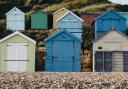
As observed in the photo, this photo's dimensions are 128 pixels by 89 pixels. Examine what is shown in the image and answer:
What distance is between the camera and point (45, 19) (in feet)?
118

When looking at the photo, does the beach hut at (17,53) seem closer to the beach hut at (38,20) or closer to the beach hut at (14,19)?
the beach hut at (14,19)

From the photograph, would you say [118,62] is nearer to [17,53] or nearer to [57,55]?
[57,55]

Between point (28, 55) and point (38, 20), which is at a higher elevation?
point (38, 20)

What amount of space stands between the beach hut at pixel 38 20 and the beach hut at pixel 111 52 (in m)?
8.65

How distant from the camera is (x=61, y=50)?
27.4 m

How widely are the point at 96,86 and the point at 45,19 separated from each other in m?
19.5

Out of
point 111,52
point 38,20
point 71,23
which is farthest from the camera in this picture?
point 38,20

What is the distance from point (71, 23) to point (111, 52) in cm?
574

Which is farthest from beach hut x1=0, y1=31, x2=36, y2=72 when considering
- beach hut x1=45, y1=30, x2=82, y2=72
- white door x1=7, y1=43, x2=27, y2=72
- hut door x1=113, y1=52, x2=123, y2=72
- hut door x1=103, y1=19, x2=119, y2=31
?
hut door x1=103, y1=19, x2=119, y2=31

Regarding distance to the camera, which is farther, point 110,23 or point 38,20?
point 38,20

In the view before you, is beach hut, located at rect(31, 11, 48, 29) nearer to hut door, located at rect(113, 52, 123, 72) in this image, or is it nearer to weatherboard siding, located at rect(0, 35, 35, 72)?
weatherboard siding, located at rect(0, 35, 35, 72)

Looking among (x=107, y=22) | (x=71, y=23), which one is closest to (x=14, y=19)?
(x=71, y=23)

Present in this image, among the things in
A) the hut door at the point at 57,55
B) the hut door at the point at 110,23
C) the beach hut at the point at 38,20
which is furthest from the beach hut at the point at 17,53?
the beach hut at the point at 38,20

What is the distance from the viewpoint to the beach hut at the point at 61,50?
27.4m
